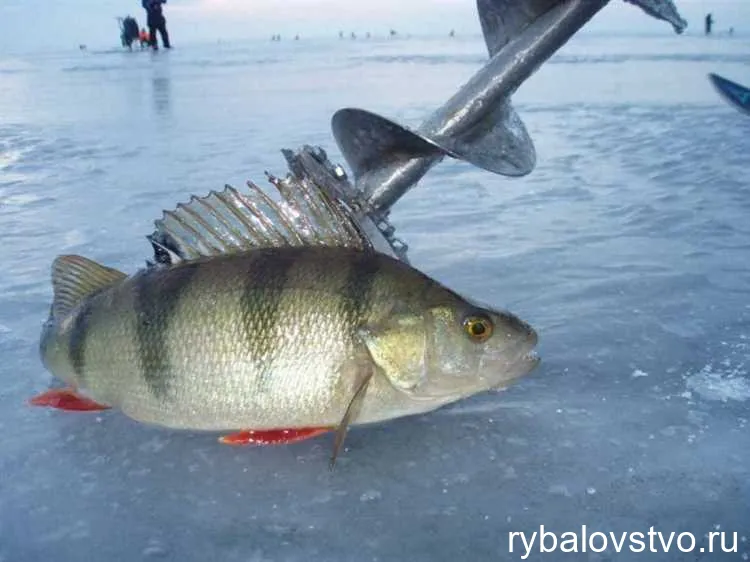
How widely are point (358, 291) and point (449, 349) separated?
32cm

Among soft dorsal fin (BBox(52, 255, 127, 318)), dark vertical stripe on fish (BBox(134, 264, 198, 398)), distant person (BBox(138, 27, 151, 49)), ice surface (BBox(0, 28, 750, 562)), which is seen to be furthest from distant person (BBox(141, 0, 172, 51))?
dark vertical stripe on fish (BBox(134, 264, 198, 398))

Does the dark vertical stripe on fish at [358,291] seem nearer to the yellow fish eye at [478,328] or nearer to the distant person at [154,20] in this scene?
the yellow fish eye at [478,328]

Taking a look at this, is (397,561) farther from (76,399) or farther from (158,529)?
(76,399)

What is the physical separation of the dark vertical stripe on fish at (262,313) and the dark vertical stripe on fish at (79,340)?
591 mm

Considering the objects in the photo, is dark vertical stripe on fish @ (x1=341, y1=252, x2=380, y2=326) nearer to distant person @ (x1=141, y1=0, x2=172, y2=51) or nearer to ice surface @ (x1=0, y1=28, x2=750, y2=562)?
ice surface @ (x1=0, y1=28, x2=750, y2=562)

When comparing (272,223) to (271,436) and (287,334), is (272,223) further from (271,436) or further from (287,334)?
(271,436)

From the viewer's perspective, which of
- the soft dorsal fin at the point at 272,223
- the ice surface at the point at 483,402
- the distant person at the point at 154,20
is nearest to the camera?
the ice surface at the point at 483,402

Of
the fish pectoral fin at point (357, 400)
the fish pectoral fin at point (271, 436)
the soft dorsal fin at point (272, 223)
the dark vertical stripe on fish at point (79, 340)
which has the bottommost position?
the fish pectoral fin at point (271, 436)

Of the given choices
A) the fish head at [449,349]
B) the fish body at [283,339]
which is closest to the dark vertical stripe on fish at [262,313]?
the fish body at [283,339]

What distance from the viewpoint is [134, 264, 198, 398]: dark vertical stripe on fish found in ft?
7.75

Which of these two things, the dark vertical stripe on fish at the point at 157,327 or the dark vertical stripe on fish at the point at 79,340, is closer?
the dark vertical stripe on fish at the point at 157,327

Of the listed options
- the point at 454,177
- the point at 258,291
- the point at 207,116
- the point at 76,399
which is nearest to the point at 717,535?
the point at 258,291

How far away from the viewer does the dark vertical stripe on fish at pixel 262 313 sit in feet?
7.48

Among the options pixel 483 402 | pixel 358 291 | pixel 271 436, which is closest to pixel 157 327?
pixel 271 436
